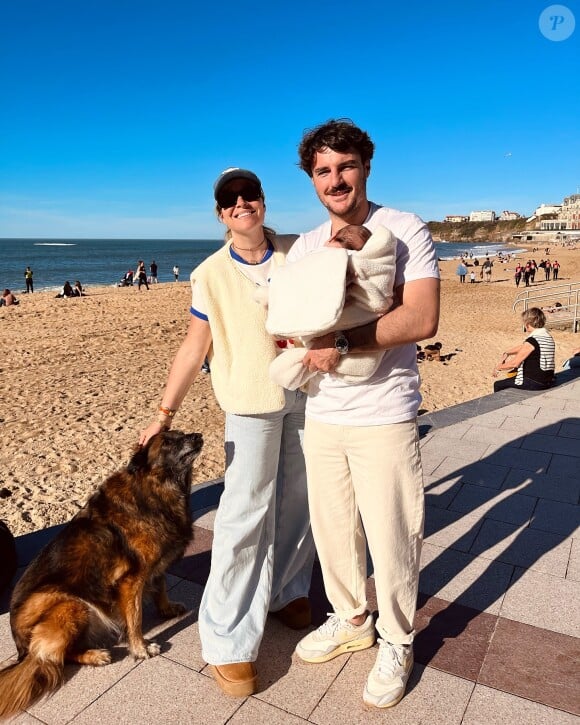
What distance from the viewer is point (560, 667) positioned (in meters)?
2.45

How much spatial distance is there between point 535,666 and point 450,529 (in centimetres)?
→ 137

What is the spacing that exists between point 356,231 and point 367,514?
1119 millimetres

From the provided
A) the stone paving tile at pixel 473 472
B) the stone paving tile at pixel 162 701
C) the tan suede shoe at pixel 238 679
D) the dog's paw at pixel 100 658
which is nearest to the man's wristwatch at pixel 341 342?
the tan suede shoe at pixel 238 679

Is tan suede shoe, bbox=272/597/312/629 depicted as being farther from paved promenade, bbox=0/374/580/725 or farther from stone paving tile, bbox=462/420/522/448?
stone paving tile, bbox=462/420/522/448

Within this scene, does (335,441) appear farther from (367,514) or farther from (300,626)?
(300,626)

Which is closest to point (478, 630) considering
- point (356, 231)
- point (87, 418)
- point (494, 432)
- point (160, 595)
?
point (160, 595)

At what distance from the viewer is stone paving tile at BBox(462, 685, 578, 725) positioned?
2.16m

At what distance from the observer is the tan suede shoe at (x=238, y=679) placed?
2.31 m

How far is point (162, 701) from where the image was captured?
2309mm

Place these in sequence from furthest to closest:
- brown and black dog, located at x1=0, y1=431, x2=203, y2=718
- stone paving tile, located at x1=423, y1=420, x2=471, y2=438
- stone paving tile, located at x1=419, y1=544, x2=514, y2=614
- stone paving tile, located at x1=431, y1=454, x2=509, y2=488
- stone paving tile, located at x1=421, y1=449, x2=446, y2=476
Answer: stone paving tile, located at x1=423, y1=420, x2=471, y2=438 < stone paving tile, located at x1=421, y1=449, x2=446, y2=476 < stone paving tile, located at x1=431, y1=454, x2=509, y2=488 < stone paving tile, located at x1=419, y1=544, x2=514, y2=614 < brown and black dog, located at x1=0, y1=431, x2=203, y2=718

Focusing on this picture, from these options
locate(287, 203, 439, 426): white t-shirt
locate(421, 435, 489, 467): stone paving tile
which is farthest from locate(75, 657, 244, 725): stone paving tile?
locate(421, 435, 489, 467): stone paving tile

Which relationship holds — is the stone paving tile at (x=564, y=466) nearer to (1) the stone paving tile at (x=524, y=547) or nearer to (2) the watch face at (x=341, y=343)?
(1) the stone paving tile at (x=524, y=547)

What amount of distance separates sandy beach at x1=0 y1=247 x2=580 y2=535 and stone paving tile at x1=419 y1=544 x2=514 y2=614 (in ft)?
10.3

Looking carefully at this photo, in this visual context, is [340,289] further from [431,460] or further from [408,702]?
[431,460]
